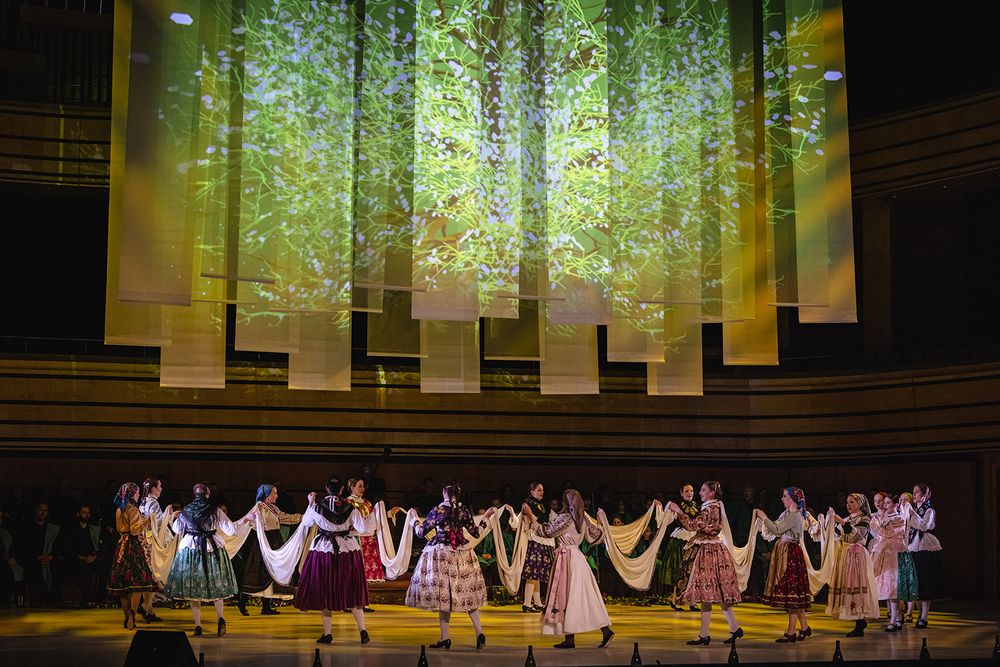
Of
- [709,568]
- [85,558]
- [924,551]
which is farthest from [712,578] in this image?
[85,558]

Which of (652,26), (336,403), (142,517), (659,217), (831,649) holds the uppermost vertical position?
(652,26)

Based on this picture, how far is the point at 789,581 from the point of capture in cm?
1074

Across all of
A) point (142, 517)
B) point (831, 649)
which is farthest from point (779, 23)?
point (142, 517)

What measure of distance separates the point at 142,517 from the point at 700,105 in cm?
751

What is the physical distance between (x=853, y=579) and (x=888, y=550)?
34.0 inches

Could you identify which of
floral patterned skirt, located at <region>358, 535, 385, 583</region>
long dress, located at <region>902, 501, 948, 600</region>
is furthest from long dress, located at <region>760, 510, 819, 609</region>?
floral patterned skirt, located at <region>358, 535, 385, 583</region>

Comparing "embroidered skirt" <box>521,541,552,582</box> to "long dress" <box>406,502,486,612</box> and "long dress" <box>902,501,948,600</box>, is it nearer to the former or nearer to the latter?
"long dress" <box>406,502,486,612</box>

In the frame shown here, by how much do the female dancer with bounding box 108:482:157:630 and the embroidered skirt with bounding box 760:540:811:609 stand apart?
673 centimetres

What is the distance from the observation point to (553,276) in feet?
33.6

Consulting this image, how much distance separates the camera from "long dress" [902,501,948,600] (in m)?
12.4

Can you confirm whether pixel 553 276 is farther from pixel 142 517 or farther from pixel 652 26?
pixel 142 517

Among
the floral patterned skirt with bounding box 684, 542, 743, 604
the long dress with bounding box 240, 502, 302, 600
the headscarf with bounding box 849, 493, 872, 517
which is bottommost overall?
the long dress with bounding box 240, 502, 302, 600

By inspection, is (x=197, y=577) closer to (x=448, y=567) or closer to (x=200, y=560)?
(x=200, y=560)

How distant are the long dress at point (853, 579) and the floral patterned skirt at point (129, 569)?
7651mm
